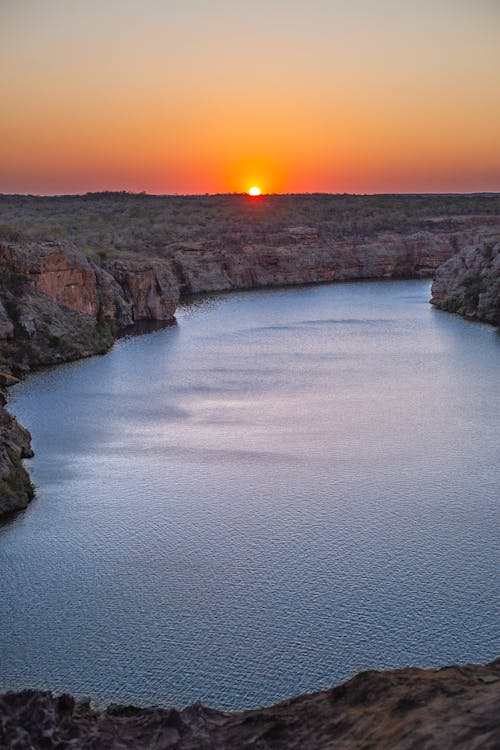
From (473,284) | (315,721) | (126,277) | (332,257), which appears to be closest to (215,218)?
(332,257)

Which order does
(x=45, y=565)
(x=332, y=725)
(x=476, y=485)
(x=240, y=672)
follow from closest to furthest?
(x=332, y=725), (x=240, y=672), (x=45, y=565), (x=476, y=485)

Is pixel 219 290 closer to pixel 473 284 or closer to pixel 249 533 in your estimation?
pixel 473 284

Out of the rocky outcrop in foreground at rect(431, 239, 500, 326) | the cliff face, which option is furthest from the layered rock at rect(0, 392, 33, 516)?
the rocky outcrop in foreground at rect(431, 239, 500, 326)

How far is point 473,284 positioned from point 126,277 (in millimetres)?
22310

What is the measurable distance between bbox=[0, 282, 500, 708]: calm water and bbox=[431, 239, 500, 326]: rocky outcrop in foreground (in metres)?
16.0

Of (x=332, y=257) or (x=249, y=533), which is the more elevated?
(x=332, y=257)

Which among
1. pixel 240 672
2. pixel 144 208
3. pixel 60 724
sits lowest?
pixel 240 672

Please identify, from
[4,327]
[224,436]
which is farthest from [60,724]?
[4,327]

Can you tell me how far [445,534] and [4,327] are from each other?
26369 mm

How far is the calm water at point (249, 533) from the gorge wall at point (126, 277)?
1898mm

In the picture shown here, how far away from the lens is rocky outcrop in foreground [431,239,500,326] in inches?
2141

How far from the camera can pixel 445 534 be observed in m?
19.6

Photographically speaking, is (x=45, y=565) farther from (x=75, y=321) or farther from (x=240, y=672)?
(x=75, y=321)

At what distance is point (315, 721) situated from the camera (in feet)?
31.2
